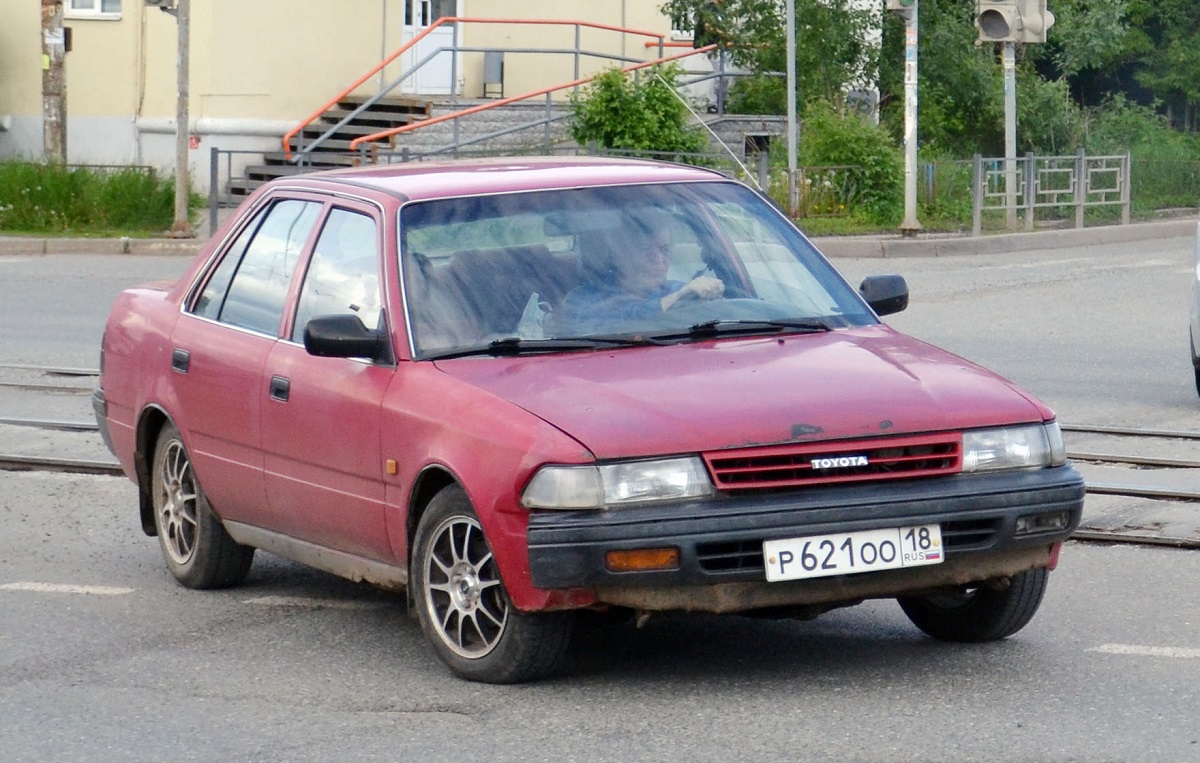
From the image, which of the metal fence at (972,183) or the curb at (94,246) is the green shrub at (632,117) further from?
the curb at (94,246)

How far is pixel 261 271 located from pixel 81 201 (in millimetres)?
19319

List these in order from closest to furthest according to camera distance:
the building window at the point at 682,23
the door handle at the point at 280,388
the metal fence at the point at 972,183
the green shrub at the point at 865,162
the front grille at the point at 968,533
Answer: the front grille at the point at 968,533, the door handle at the point at 280,388, the metal fence at the point at 972,183, the green shrub at the point at 865,162, the building window at the point at 682,23

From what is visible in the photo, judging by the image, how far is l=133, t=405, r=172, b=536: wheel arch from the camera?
24.5 feet

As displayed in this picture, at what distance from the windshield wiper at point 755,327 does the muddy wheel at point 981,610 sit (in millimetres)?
878

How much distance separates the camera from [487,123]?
102ft

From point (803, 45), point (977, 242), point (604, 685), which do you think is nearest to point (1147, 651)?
point (604, 685)

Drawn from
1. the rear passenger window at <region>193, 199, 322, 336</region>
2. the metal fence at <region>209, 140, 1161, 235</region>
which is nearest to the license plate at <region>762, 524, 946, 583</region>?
the rear passenger window at <region>193, 199, 322, 336</region>

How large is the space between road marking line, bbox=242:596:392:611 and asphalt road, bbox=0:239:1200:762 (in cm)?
1

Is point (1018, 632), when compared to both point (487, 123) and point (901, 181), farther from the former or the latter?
point (487, 123)

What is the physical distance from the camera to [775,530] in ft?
17.2

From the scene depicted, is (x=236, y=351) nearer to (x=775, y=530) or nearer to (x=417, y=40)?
(x=775, y=530)

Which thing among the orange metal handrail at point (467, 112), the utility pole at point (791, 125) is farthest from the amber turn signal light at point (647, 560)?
the orange metal handrail at point (467, 112)

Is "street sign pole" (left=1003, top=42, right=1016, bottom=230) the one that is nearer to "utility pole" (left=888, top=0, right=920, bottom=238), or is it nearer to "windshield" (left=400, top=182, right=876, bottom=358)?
"utility pole" (left=888, top=0, right=920, bottom=238)

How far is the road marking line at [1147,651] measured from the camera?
232 inches
